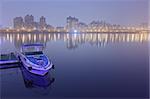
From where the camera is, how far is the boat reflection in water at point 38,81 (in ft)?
18.5

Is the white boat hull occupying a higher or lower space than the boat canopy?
lower

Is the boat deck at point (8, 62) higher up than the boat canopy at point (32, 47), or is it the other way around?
the boat canopy at point (32, 47)

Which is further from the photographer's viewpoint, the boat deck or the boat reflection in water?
the boat deck

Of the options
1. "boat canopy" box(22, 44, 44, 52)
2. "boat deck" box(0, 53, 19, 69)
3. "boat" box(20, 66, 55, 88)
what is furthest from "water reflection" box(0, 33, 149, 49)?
"boat" box(20, 66, 55, 88)

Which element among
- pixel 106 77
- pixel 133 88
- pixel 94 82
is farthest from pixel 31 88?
pixel 133 88

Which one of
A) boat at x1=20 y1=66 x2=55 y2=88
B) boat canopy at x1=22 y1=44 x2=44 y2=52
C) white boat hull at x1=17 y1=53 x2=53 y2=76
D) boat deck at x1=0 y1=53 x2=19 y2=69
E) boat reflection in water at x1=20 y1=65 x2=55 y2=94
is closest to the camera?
boat reflection in water at x1=20 y1=65 x2=55 y2=94

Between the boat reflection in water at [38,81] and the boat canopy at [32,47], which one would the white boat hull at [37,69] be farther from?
the boat canopy at [32,47]

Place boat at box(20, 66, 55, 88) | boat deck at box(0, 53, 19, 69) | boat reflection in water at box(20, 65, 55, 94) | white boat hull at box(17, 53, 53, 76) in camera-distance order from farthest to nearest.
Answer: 1. boat deck at box(0, 53, 19, 69)
2. white boat hull at box(17, 53, 53, 76)
3. boat at box(20, 66, 55, 88)
4. boat reflection in water at box(20, 65, 55, 94)

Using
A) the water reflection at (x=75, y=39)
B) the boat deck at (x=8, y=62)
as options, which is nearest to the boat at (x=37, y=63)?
the boat deck at (x=8, y=62)

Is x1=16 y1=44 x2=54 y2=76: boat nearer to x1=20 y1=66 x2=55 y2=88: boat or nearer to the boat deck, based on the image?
x1=20 y1=66 x2=55 y2=88: boat

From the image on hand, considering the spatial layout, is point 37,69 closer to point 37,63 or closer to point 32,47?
point 37,63

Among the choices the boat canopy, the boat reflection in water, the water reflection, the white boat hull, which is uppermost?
the water reflection

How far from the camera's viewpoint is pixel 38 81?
6246mm

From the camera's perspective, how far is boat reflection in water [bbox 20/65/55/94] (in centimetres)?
563
